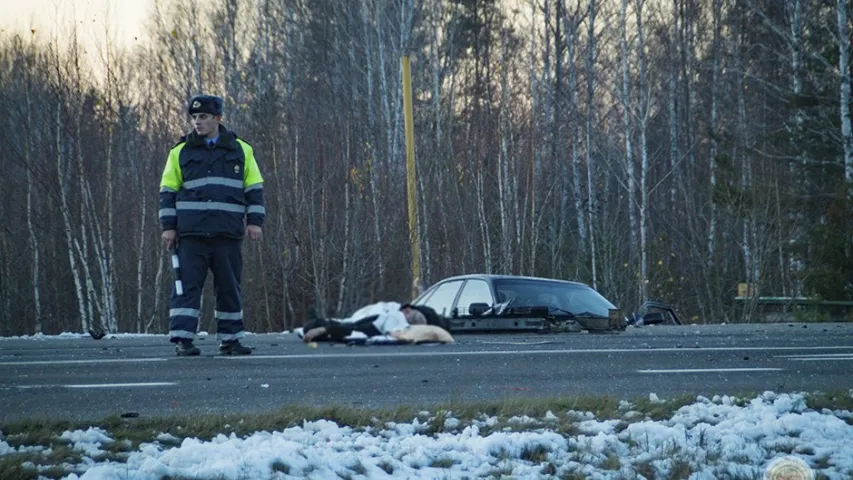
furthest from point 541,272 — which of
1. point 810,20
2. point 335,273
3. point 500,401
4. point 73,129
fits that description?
point 335,273

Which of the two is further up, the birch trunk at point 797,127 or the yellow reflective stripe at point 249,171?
the birch trunk at point 797,127

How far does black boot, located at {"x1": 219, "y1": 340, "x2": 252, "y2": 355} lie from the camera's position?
10.9m

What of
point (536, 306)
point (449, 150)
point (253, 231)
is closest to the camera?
point (253, 231)

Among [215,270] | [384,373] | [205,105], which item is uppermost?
[205,105]

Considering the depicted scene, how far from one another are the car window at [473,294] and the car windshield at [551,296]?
72 centimetres

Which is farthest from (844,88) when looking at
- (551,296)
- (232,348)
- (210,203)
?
(210,203)

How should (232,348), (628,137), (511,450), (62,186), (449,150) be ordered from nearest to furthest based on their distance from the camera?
1. (511,450)
2. (232,348)
3. (449,150)
4. (62,186)
5. (628,137)

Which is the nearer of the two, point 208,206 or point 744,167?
point 208,206

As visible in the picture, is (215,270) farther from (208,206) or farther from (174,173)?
(174,173)

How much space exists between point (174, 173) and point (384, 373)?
2.41 m

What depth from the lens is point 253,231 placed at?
31.8ft

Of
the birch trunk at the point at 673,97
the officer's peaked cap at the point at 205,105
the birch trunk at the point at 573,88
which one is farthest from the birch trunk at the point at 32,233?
the officer's peaked cap at the point at 205,105

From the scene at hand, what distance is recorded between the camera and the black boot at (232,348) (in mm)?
10945

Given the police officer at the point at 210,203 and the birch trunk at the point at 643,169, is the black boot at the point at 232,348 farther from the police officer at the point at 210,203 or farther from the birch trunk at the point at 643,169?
the birch trunk at the point at 643,169
